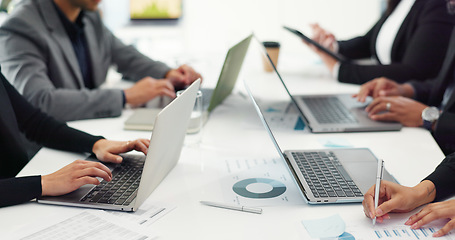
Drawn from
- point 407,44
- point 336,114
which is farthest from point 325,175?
point 407,44

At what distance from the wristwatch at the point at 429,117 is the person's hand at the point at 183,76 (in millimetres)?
887

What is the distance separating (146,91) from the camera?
1.77 m

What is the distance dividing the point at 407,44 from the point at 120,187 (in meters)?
1.59

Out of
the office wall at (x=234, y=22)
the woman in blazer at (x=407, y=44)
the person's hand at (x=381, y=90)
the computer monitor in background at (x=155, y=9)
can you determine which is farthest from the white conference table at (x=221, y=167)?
the computer monitor in background at (x=155, y=9)

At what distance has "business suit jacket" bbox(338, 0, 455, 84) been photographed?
197 cm

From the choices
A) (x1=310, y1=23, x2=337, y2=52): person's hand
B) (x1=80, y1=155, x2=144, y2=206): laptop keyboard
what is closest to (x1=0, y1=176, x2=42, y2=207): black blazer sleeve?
(x1=80, y1=155, x2=144, y2=206): laptop keyboard

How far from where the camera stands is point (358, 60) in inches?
104

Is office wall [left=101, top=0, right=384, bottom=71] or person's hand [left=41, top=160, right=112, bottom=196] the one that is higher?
person's hand [left=41, top=160, right=112, bottom=196]

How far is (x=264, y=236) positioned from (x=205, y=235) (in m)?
0.12

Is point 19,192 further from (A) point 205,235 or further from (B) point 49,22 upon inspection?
(B) point 49,22

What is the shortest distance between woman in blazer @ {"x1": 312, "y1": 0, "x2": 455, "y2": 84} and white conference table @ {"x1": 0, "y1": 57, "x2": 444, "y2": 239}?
1.92ft

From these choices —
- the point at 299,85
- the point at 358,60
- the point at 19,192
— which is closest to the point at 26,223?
the point at 19,192

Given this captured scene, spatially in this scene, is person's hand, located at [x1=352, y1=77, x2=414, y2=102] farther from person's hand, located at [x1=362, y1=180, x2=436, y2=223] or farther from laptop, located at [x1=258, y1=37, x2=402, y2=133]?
person's hand, located at [x1=362, y1=180, x2=436, y2=223]

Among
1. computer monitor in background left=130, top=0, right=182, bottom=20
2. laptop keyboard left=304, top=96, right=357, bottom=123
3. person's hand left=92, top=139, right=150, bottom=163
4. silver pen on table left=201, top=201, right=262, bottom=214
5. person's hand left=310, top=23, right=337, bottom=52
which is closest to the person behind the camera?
silver pen on table left=201, top=201, right=262, bottom=214
